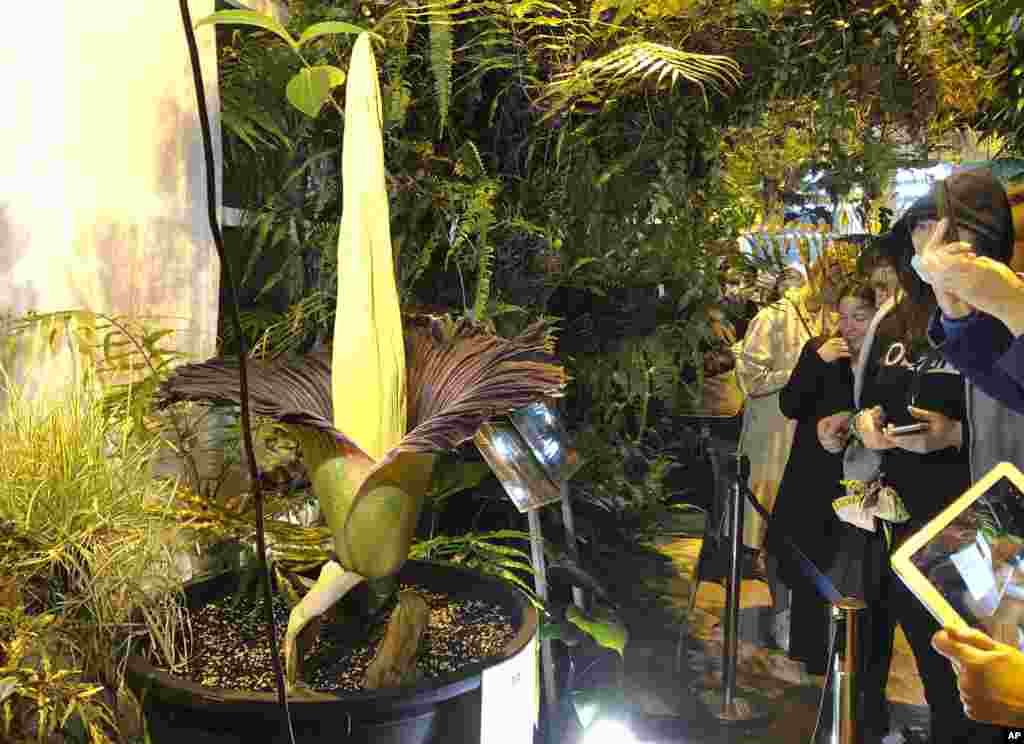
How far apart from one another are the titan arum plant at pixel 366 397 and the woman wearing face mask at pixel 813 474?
0.86 meters

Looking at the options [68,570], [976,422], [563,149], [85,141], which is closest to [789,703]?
[976,422]

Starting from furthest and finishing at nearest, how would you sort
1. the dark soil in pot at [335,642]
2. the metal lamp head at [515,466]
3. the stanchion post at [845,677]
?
the metal lamp head at [515,466] < the stanchion post at [845,677] < the dark soil in pot at [335,642]

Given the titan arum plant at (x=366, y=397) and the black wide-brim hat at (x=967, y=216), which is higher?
the black wide-brim hat at (x=967, y=216)

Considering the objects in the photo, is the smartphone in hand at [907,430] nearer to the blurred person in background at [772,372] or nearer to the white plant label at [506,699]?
the blurred person in background at [772,372]

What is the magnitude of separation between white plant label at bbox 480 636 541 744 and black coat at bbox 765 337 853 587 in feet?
2.67

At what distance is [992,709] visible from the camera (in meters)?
0.80

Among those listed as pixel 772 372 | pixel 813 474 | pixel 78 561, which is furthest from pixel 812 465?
pixel 78 561

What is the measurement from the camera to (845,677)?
979mm

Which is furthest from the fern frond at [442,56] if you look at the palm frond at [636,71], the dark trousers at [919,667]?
the dark trousers at [919,667]

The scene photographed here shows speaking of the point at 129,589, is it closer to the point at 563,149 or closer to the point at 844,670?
the point at 844,670

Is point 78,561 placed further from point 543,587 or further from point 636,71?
point 636,71

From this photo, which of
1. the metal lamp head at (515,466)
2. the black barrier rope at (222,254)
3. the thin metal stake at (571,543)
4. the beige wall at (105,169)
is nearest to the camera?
the black barrier rope at (222,254)

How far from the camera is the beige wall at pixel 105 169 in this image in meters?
0.82

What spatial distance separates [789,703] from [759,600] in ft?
0.73
